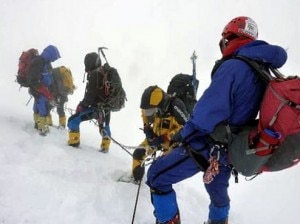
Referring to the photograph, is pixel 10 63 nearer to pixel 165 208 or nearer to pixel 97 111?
pixel 97 111

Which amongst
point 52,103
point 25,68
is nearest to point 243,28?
point 25,68

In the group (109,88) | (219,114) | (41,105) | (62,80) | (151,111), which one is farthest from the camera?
(62,80)

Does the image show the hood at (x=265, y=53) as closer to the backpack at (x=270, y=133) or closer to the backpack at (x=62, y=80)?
the backpack at (x=270, y=133)

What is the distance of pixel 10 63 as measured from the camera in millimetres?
45312

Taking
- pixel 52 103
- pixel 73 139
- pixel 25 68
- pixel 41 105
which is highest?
pixel 25 68

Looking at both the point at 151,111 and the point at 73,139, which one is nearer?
the point at 151,111

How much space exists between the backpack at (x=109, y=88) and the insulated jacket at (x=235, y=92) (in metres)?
5.58

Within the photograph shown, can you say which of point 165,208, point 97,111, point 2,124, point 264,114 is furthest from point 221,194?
point 2,124

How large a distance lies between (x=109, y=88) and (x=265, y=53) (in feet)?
19.7

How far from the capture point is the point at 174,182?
190 inches

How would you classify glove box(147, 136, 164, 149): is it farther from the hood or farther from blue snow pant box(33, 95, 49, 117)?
blue snow pant box(33, 95, 49, 117)

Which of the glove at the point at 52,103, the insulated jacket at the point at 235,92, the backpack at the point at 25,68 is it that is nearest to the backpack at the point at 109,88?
the backpack at the point at 25,68

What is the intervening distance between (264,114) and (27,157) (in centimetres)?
518

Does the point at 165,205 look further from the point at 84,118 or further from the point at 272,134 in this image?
the point at 84,118
